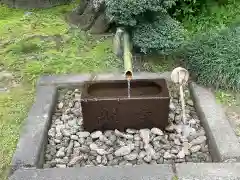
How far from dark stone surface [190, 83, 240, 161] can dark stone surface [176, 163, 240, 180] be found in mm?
133

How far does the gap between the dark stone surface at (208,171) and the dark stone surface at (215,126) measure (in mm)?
133

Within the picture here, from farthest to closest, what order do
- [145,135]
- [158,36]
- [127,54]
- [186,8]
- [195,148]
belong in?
1. [186,8]
2. [158,36]
3. [127,54]
4. [145,135]
5. [195,148]

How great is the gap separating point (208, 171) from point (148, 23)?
79.0 inches

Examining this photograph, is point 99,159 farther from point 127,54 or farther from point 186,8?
point 186,8

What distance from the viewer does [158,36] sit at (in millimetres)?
4094

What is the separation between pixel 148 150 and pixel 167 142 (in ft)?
0.70

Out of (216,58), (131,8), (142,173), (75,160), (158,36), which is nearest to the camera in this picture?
(142,173)

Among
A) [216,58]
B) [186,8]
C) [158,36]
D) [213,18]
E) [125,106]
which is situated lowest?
[125,106]

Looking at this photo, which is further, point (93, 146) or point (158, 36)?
point (158, 36)

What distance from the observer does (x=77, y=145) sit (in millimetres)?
3217

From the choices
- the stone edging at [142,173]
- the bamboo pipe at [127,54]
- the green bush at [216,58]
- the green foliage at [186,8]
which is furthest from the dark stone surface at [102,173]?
the green foliage at [186,8]

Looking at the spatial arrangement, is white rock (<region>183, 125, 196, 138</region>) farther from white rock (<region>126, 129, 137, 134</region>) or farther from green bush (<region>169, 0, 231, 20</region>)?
green bush (<region>169, 0, 231, 20</region>)

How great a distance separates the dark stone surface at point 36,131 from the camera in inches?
112

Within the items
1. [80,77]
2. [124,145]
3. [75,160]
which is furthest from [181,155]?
[80,77]
